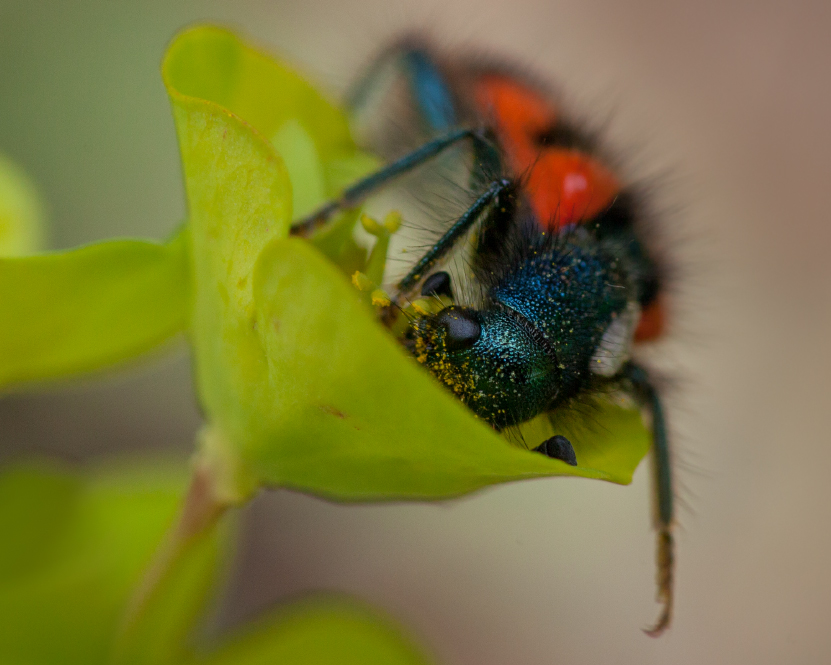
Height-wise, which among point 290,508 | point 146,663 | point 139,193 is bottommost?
point 290,508

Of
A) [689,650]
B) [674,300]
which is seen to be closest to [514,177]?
[674,300]

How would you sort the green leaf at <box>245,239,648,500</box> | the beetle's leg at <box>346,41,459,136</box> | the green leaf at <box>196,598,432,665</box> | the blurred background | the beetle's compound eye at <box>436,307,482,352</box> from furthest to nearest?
the blurred background < the beetle's leg at <box>346,41,459,136</box> < the green leaf at <box>196,598,432,665</box> < the beetle's compound eye at <box>436,307,482,352</box> < the green leaf at <box>245,239,648,500</box>

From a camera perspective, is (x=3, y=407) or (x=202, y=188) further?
(x=3, y=407)

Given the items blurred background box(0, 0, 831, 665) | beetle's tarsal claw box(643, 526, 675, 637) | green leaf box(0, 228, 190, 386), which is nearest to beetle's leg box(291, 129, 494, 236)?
green leaf box(0, 228, 190, 386)

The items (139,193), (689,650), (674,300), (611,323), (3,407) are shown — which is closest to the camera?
(611,323)

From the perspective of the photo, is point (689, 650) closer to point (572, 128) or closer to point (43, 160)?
point (572, 128)

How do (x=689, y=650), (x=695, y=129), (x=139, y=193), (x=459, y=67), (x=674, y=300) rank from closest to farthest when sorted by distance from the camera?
(x=674, y=300), (x=459, y=67), (x=689, y=650), (x=139, y=193), (x=695, y=129)

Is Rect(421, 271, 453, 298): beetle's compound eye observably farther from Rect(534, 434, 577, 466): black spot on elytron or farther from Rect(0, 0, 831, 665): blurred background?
Rect(0, 0, 831, 665): blurred background

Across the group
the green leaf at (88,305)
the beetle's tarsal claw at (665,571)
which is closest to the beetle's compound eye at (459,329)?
the green leaf at (88,305)
